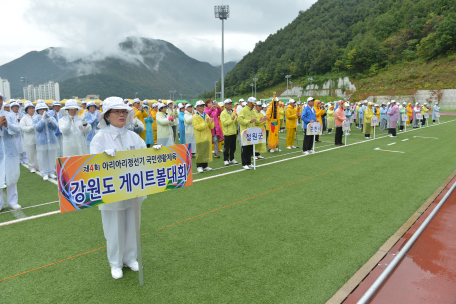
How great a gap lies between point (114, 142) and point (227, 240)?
2.09 meters

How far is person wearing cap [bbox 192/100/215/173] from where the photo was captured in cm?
811

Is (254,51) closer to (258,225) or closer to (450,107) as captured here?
(450,107)

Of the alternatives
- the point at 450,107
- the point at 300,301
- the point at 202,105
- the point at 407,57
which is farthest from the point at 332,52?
the point at 300,301

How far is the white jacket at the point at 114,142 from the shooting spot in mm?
2924

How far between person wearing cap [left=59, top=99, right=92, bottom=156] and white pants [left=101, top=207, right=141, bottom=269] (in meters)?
4.71

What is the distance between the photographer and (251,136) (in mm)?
8320

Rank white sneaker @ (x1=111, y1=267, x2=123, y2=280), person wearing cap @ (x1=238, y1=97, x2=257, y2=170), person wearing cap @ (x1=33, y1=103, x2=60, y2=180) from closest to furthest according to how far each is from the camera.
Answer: white sneaker @ (x1=111, y1=267, x2=123, y2=280) < person wearing cap @ (x1=33, y1=103, x2=60, y2=180) < person wearing cap @ (x1=238, y1=97, x2=257, y2=170)

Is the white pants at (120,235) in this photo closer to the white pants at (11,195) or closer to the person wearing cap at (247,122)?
the white pants at (11,195)

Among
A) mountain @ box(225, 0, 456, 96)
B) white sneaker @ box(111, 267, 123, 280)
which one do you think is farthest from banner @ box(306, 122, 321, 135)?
mountain @ box(225, 0, 456, 96)

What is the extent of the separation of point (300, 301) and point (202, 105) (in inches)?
246

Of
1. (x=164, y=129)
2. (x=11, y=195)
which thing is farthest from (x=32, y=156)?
(x=164, y=129)

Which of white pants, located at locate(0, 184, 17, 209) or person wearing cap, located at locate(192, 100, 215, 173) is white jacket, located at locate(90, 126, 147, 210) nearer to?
white pants, located at locate(0, 184, 17, 209)

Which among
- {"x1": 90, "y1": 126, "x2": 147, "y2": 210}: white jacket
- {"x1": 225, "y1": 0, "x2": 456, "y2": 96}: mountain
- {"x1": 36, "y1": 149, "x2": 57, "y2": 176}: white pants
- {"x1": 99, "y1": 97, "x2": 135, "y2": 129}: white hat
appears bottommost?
{"x1": 36, "y1": 149, "x2": 57, "y2": 176}: white pants

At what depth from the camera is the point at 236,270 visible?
3307mm
